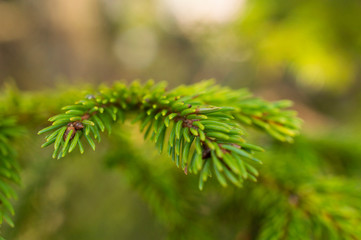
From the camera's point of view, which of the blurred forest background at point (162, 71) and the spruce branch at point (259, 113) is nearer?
the spruce branch at point (259, 113)

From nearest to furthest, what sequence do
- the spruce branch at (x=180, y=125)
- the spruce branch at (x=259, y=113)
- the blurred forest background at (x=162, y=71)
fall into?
the spruce branch at (x=180, y=125) < the spruce branch at (x=259, y=113) < the blurred forest background at (x=162, y=71)

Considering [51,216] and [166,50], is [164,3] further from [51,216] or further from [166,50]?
[51,216]

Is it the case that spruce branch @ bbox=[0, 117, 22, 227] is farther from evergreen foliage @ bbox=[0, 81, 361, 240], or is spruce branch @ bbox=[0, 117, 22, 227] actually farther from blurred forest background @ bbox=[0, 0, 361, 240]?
blurred forest background @ bbox=[0, 0, 361, 240]

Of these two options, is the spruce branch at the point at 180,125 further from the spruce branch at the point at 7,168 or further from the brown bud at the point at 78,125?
the spruce branch at the point at 7,168

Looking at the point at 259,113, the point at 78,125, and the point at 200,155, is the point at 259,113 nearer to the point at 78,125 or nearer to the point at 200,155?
the point at 200,155

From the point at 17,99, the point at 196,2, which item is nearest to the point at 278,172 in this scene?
the point at 17,99

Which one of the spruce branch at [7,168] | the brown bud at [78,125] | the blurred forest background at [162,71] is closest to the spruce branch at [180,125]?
the brown bud at [78,125]
